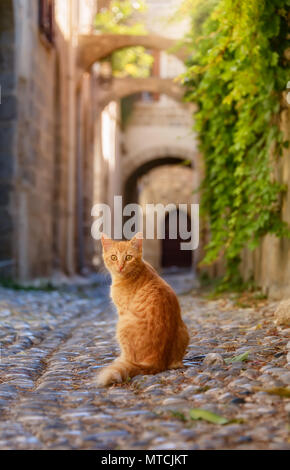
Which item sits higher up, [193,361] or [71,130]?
[71,130]

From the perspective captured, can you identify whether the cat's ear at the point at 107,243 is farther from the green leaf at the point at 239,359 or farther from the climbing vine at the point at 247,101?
the climbing vine at the point at 247,101

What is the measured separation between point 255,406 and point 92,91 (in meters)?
15.7

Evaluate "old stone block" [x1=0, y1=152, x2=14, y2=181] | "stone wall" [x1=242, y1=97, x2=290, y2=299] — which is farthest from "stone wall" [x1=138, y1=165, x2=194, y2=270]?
"stone wall" [x1=242, y1=97, x2=290, y2=299]

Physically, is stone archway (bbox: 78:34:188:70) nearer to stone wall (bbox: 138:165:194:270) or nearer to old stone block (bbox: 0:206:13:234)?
old stone block (bbox: 0:206:13:234)

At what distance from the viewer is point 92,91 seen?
1739cm

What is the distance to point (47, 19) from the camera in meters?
11.4

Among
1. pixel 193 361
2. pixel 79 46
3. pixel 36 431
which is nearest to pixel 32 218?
pixel 79 46

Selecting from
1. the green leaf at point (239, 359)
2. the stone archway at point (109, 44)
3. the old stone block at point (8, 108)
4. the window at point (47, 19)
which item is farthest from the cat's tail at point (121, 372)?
the stone archway at point (109, 44)

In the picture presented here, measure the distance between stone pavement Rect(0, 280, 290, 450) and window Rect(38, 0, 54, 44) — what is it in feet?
24.7

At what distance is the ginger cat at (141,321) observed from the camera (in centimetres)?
310

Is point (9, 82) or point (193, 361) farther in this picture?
point (9, 82)

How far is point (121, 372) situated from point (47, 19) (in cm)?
972

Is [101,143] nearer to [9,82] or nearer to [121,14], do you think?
[121,14]

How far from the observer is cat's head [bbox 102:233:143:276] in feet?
11.6
